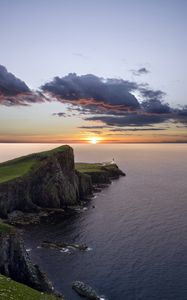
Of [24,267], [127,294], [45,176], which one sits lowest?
[127,294]

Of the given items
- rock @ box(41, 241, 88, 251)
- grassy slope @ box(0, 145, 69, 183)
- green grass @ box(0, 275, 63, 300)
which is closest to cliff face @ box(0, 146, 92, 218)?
grassy slope @ box(0, 145, 69, 183)

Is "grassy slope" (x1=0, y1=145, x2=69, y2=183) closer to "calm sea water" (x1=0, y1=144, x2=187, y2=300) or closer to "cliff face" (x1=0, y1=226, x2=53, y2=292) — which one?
Result: "calm sea water" (x1=0, y1=144, x2=187, y2=300)

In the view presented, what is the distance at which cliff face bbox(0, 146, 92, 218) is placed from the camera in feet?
334

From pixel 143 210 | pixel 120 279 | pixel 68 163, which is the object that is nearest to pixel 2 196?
pixel 68 163

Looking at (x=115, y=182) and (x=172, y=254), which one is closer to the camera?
(x=172, y=254)

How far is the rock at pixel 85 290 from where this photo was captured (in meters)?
51.4

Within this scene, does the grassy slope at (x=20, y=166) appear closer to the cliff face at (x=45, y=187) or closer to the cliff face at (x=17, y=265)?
the cliff face at (x=45, y=187)

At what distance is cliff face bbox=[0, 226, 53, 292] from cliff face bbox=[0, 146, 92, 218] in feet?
143

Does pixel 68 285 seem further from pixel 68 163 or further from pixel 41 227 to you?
pixel 68 163

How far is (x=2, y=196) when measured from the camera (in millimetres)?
98500

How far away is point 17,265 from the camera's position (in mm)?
52875

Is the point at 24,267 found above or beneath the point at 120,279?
above

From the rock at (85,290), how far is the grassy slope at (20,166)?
5802cm

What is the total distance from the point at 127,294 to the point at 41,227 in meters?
40.5
